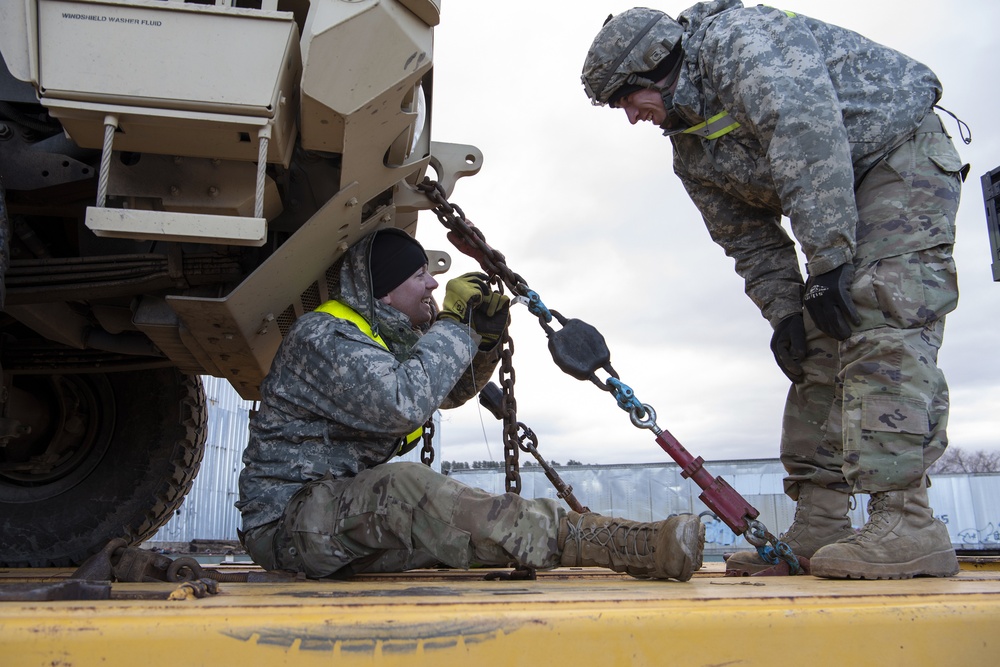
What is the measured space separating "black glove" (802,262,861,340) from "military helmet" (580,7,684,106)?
3.04 feet

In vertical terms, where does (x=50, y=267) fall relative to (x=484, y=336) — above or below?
above

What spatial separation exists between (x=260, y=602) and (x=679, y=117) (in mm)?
2141

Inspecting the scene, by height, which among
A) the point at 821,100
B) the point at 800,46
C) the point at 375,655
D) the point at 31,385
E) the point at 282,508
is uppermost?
the point at 800,46

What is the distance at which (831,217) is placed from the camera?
241cm

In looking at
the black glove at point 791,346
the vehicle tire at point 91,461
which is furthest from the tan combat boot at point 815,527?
the vehicle tire at point 91,461

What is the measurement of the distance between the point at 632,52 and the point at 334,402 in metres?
1.51

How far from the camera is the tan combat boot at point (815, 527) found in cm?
272

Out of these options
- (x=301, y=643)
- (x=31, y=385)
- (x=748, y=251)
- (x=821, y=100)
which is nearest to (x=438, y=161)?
(x=748, y=251)

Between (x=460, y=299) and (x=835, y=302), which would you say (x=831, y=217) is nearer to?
(x=835, y=302)

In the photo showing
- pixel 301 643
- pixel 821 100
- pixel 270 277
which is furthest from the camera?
pixel 270 277

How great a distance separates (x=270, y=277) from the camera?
2.65m

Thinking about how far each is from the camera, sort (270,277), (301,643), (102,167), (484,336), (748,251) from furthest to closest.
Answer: (748,251)
(484,336)
(270,277)
(102,167)
(301,643)

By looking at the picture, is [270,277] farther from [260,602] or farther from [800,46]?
[800,46]

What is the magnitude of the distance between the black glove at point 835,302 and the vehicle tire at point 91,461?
2.65m
